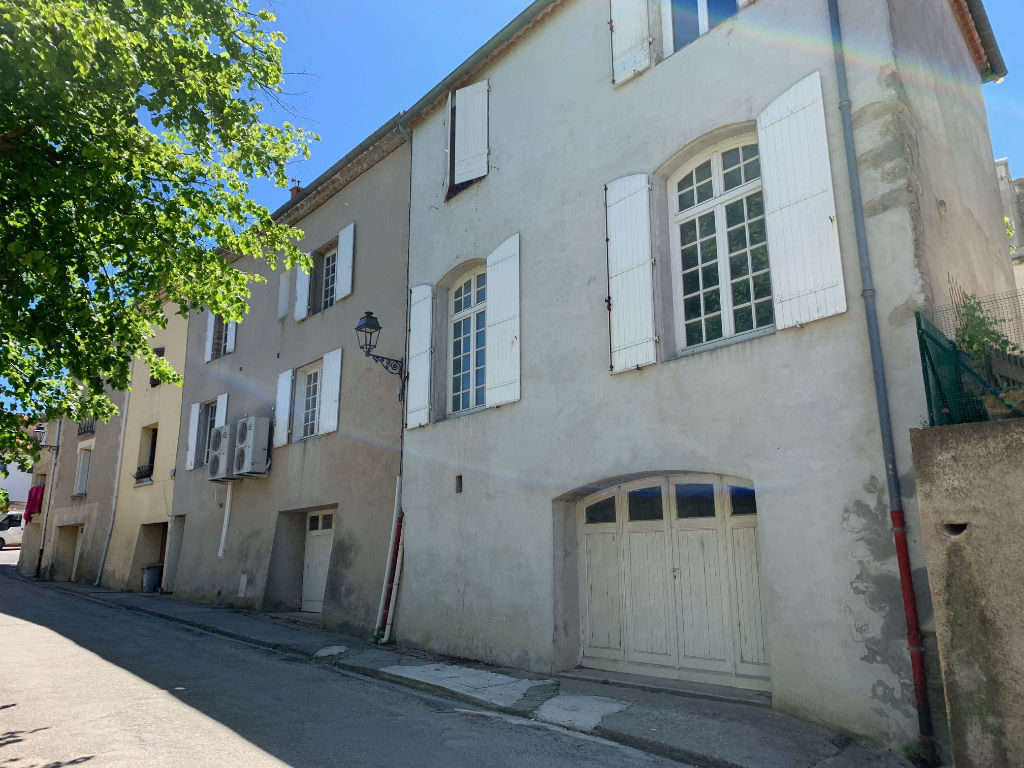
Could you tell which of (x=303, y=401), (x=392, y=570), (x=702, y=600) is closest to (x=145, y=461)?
(x=303, y=401)

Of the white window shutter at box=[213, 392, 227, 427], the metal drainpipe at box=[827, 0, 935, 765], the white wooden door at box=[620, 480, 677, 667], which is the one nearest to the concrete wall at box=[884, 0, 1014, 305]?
the metal drainpipe at box=[827, 0, 935, 765]

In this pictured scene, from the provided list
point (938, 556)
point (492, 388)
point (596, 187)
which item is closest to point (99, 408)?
point (492, 388)

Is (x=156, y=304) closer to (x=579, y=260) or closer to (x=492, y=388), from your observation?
(x=492, y=388)

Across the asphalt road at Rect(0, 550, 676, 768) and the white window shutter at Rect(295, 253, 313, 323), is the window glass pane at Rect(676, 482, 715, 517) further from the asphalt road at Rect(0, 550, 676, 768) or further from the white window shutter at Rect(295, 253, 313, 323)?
the white window shutter at Rect(295, 253, 313, 323)

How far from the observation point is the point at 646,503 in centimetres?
784

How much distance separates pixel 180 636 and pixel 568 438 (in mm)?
6942

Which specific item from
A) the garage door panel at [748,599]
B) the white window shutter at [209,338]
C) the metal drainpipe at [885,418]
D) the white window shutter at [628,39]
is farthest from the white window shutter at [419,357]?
the white window shutter at [209,338]

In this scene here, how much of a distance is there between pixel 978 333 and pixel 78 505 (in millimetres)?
24977

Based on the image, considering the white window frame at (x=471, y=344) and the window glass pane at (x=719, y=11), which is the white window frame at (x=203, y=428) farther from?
the window glass pane at (x=719, y=11)

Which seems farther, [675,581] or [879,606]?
[675,581]

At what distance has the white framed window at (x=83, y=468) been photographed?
23.8 meters

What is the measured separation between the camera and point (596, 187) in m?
8.40

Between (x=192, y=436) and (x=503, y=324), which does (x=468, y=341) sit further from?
(x=192, y=436)

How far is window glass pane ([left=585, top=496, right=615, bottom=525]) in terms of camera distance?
816 cm
